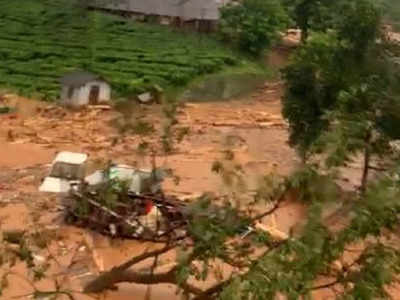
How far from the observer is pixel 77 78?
29.5 m

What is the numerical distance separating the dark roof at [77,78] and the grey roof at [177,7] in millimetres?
9850

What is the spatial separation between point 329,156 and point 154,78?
21.7m

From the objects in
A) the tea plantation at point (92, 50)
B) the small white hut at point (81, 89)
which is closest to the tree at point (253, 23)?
the tea plantation at point (92, 50)

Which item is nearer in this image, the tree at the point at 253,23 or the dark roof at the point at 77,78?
the dark roof at the point at 77,78

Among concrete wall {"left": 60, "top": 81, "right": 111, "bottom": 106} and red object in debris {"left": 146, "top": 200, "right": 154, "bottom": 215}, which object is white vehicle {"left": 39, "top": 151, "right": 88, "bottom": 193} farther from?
concrete wall {"left": 60, "top": 81, "right": 111, "bottom": 106}

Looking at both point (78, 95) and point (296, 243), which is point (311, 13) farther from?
point (296, 243)

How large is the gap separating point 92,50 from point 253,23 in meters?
6.62

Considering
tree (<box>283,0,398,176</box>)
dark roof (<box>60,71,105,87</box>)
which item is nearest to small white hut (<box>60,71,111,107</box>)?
dark roof (<box>60,71,105,87</box>)

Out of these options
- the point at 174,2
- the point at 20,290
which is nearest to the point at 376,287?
the point at 20,290

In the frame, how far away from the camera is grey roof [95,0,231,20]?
38.7 m

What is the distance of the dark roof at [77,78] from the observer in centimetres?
2934

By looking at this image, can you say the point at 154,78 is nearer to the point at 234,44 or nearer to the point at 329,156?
the point at 234,44

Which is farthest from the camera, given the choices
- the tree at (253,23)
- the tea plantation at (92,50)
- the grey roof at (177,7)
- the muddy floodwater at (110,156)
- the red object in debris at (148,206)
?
the grey roof at (177,7)

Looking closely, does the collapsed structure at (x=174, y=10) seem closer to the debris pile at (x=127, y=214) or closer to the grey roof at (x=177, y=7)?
the grey roof at (x=177, y=7)
